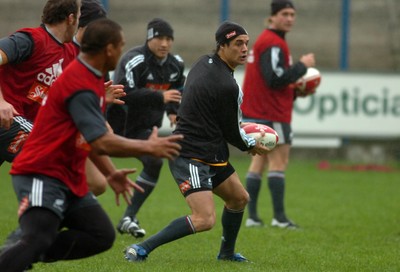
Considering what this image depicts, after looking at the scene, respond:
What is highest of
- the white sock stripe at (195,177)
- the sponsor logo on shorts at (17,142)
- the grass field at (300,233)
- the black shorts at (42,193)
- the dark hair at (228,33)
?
the dark hair at (228,33)

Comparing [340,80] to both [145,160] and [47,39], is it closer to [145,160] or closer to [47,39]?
[145,160]

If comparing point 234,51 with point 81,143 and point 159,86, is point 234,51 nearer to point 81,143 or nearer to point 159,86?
point 81,143

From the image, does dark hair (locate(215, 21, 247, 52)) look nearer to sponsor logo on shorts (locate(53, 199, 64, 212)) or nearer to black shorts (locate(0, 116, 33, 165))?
black shorts (locate(0, 116, 33, 165))

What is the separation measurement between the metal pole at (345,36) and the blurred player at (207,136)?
35.3 ft

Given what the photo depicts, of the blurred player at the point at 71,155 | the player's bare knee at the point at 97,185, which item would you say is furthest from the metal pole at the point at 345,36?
the blurred player at the point at 71,155

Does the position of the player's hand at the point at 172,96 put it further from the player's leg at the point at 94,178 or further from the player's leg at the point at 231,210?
the player's leg at the point at 94,178

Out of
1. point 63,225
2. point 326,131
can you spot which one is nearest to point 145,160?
point 63,225

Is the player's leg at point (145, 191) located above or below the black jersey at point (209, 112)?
below

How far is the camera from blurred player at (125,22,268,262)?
7.25 m

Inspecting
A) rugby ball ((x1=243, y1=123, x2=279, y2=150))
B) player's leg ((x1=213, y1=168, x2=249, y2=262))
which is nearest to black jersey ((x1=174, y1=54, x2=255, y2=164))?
player's leg ((x1=213, y1=168, x2=249, y2=262))

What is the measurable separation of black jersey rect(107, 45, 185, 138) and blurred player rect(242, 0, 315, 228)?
47.2 inches

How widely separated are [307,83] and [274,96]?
526 millimetres

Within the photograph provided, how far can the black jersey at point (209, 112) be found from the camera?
7.30 m

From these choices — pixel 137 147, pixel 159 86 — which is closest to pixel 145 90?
pixel 159 86
